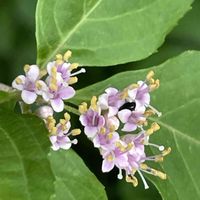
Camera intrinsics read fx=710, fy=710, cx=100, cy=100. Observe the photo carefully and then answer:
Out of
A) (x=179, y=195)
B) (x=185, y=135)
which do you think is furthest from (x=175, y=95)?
(x=179, y=195)

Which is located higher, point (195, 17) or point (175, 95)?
point (175, 95)

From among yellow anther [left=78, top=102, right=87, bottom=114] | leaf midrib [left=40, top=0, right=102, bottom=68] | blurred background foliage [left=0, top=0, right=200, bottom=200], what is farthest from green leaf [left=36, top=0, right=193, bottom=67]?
blurred background foliage [left=0, top=0, right=200, bottom=200]

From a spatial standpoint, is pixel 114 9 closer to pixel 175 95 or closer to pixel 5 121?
pixel 175 95

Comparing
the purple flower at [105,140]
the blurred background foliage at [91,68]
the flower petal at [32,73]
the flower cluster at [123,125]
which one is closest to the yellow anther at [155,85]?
the flower cluster at [123,125]

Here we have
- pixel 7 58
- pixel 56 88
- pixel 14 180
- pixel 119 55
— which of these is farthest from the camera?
pixel 7 58

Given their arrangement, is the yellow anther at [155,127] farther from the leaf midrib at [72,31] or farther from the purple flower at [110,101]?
the leaf midrib at [72,31]

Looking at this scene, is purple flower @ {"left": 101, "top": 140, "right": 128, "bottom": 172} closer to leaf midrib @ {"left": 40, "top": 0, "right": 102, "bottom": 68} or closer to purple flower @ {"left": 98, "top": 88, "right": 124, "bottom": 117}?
purple flower @ {"left": 98, "top": 88, "right": 124, "bottom": 117}
